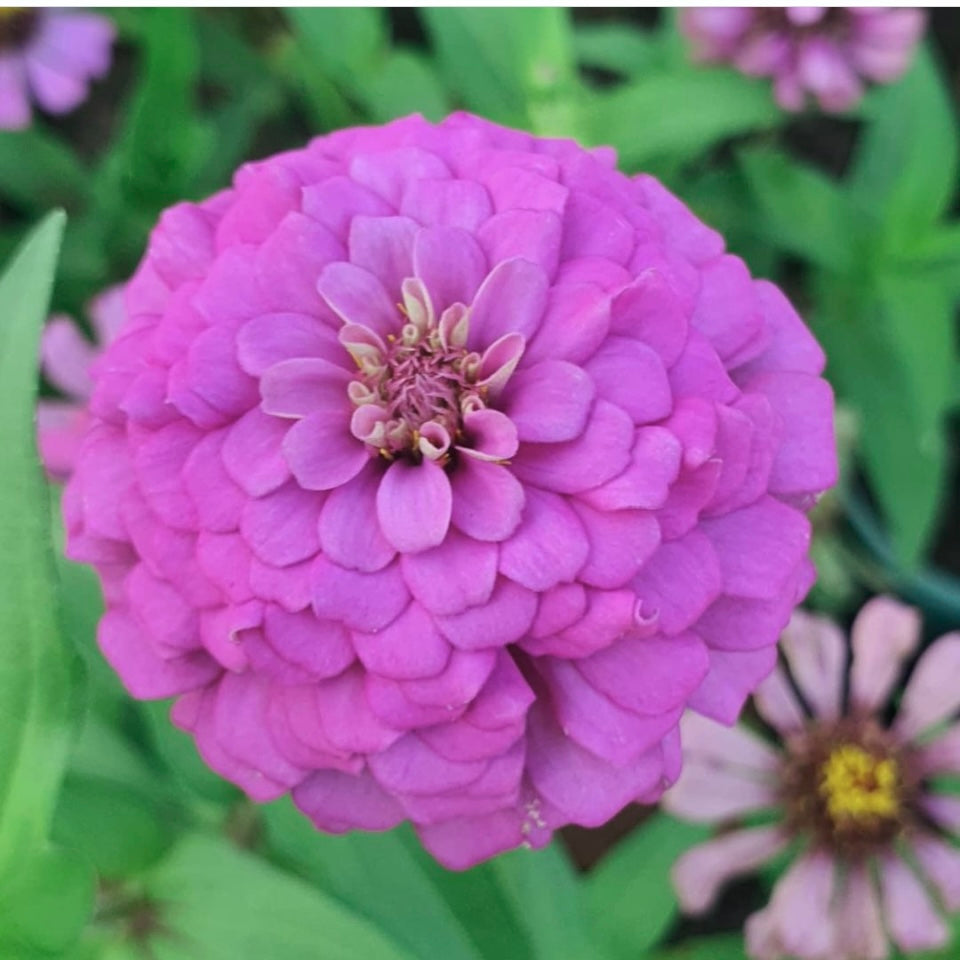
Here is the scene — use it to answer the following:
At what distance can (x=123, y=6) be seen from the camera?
3.05ft

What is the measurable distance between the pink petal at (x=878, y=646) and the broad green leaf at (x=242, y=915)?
1.02 ft

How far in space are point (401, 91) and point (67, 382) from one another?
306mm

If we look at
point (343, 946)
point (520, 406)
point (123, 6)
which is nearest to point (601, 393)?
point (520, 406)

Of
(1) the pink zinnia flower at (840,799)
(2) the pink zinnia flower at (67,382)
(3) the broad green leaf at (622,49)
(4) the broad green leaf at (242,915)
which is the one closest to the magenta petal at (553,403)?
(4) the broad green leaf at (242,915)

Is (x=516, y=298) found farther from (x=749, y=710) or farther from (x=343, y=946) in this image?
(x=749, y=710)

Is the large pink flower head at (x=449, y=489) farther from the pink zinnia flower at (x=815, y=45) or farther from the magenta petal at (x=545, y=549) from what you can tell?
the pink zinnia flower at (x=815, y=45)

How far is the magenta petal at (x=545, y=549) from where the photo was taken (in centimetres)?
39

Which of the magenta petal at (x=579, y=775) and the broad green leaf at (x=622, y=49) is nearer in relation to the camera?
the magenta petal at (x=579, y=775)

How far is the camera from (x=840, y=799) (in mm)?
709

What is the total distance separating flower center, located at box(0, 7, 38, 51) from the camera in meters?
0.91

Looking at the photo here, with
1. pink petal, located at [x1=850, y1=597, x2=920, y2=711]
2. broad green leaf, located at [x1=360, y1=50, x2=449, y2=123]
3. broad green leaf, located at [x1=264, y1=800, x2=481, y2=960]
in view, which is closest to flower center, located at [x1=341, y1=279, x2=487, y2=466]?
broad green leaf, located at [x1=264, y1=800, x2=481, y2=960]

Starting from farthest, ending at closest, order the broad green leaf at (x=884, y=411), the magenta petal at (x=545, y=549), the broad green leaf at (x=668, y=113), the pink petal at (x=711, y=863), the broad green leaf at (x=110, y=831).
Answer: the broad green leaf at (x=884, y=411)
the broad green leaf at (x=668, y=113)
the pink petal at (x=711, y=863)
the broad green leaf at (x=110, y=831)
the magenta petal at (x=545, y=549)

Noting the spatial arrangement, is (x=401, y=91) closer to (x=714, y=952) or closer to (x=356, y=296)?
(x=356, y=296)

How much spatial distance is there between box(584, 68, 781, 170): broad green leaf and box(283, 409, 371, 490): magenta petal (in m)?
0.41
